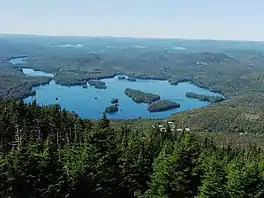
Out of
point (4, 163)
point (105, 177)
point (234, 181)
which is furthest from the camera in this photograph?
point (105, 177)

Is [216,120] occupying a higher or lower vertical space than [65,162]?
lower

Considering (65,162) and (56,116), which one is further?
(56,116)

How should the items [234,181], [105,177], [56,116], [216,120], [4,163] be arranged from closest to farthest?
1. [4,163]
2. [234,181]
3. [105,177]
4. [56,116]
5. [216,120]

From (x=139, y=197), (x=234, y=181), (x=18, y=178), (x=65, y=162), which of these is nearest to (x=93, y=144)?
(x=65, y=162)

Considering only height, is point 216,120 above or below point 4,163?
below

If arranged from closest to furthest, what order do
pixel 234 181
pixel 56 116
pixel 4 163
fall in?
1. pixel 4 163
2. pixel 234 181
3. pixel 56 116

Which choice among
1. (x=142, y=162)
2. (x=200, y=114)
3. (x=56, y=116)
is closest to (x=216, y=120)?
(x=200, y=114)

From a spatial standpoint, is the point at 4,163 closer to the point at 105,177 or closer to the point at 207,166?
the point at 105,177

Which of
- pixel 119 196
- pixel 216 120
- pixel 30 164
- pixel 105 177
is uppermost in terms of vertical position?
pixel 30 164

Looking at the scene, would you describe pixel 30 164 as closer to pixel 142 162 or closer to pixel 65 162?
pixel 65 162
